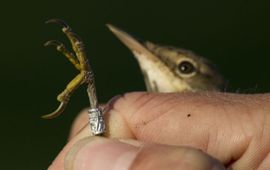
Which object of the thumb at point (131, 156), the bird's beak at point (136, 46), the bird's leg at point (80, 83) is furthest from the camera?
the bird's beak at point (136, 46)

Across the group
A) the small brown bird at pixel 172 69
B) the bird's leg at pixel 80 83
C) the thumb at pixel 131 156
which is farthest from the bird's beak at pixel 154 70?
the thumb at pixel 131 156

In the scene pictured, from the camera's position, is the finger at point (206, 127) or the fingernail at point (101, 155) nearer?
the fingernail at point (101, 155)

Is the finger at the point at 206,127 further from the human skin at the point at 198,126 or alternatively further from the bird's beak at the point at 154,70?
the bird's beak at the point at 154,70

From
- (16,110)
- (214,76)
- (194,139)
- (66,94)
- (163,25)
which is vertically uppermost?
(66,94)

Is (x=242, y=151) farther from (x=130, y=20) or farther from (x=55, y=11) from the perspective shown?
(x=130, y=20)

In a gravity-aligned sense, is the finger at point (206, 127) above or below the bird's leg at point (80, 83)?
below

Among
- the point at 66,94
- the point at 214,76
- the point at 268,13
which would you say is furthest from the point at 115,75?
the point at 66,94

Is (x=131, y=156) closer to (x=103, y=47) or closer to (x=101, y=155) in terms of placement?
(x=101, y=155)

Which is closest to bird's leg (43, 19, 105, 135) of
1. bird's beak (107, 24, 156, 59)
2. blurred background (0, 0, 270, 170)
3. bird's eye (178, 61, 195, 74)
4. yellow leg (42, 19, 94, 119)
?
yellow leg (42, 19, 94, 119)
